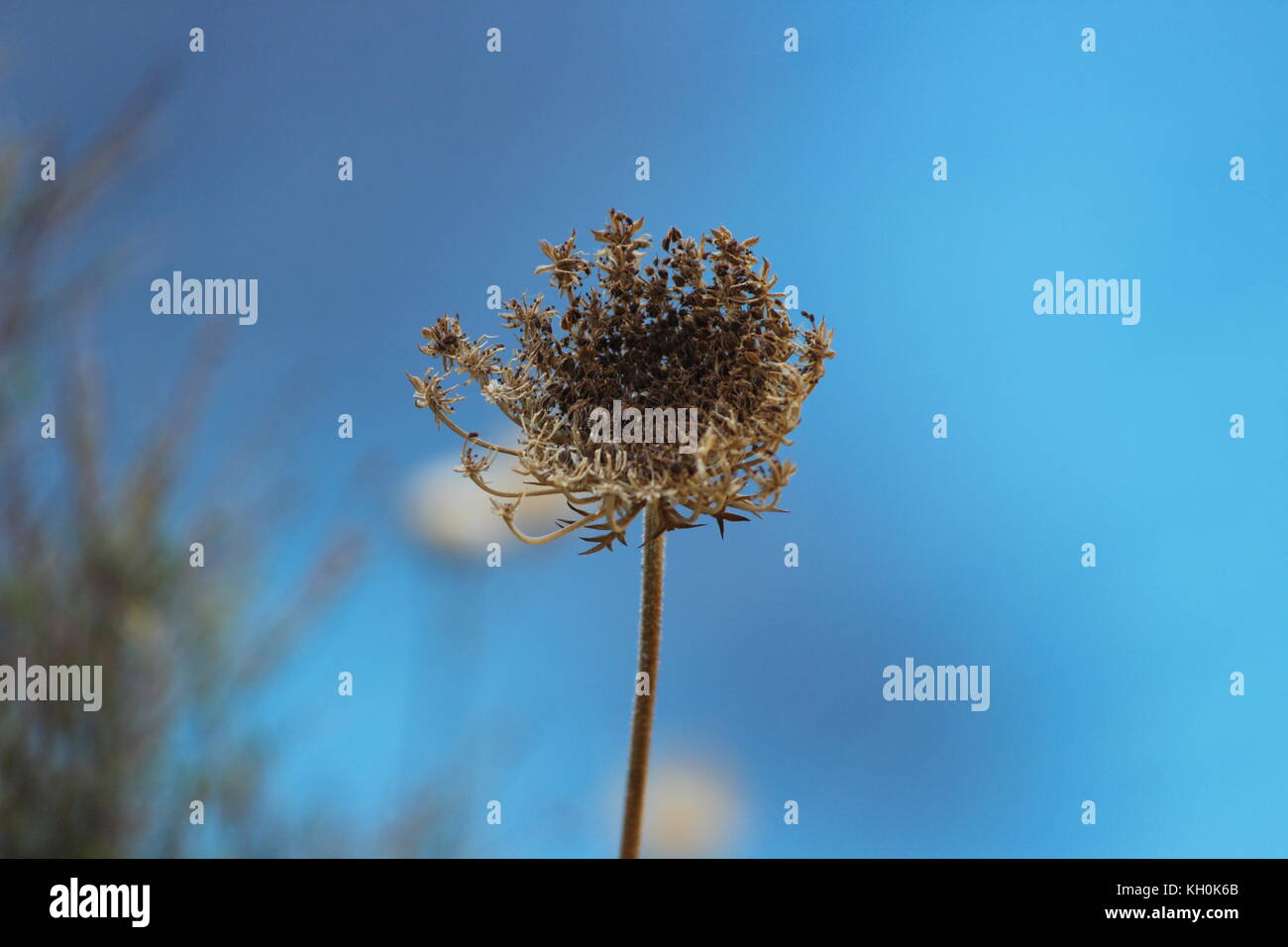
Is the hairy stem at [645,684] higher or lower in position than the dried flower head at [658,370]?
lower

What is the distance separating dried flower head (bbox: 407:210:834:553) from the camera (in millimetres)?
903

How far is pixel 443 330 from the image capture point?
0.99 meters

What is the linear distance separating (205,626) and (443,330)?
118 cm

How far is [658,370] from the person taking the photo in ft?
3.07

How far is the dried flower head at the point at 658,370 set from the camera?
0.90m

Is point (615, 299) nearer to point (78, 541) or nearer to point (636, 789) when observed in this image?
point (636, 789)

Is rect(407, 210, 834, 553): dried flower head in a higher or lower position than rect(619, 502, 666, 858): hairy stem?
higher

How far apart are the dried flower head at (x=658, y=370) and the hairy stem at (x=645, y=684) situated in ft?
0.06

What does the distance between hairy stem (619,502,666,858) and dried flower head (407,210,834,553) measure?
0.06ft

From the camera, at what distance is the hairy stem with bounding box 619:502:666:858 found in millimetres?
839

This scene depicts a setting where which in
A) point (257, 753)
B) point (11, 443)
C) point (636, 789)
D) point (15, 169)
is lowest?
point (257, 753)

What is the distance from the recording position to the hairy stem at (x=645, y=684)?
0.84 meters
